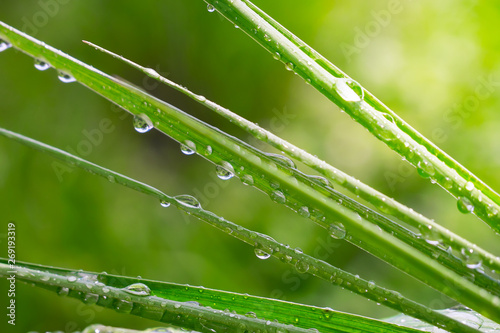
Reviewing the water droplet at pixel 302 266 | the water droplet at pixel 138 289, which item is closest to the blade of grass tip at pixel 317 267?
the water droplet at pixel 302 266

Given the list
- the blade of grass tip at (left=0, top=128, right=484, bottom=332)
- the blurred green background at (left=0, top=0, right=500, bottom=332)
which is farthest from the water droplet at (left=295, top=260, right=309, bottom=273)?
the blurred green background at (left=0, top=0, right=500, bottom=332)

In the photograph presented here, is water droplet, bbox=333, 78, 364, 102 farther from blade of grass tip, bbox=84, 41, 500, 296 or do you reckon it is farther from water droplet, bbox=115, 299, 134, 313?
water droplet, bbox=115, 299, 134, 313

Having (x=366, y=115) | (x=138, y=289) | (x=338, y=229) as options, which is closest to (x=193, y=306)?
(x=138, y=289)

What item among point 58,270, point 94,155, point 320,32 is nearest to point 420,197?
point 320,32

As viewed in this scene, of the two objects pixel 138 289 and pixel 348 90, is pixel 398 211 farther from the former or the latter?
pixel 138 289

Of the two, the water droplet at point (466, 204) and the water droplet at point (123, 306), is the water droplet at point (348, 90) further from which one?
the water droplet at point (123, 306)

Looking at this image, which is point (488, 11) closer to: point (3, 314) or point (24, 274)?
point (24, 274)
